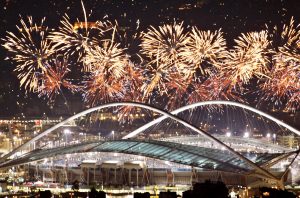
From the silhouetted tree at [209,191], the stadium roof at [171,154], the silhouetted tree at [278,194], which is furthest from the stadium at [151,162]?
the silhouetted tree at [209,191]

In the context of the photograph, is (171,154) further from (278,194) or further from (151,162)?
(278,194)

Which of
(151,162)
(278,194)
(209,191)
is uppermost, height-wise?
(151,162)

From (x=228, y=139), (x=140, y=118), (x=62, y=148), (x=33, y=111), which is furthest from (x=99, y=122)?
(x=62, y=148)

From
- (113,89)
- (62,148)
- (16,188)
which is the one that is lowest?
(16,188)

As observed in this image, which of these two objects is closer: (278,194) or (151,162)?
(278,194)

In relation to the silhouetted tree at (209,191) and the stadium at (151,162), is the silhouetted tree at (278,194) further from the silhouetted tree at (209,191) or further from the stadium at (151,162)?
the stadium at (151,162)

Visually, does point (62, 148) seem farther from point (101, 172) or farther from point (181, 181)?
point (181, 181)

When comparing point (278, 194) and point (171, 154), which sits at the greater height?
point (171, 154)

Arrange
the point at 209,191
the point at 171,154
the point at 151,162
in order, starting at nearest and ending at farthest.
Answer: the point at 209,191
the point at 171,154
the point at 151,162

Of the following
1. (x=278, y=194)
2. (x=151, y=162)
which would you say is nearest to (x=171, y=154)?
(x=151, y=162)

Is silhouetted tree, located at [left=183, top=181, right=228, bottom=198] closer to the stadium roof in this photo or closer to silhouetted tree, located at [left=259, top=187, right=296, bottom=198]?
silhouetted tree, located at [left=259, top=187, right=296, bottom=198]

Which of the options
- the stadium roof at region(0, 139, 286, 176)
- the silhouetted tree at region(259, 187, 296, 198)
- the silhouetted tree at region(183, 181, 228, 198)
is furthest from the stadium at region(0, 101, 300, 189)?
the silhouetted tree at region(183, 181, 228, 198)
